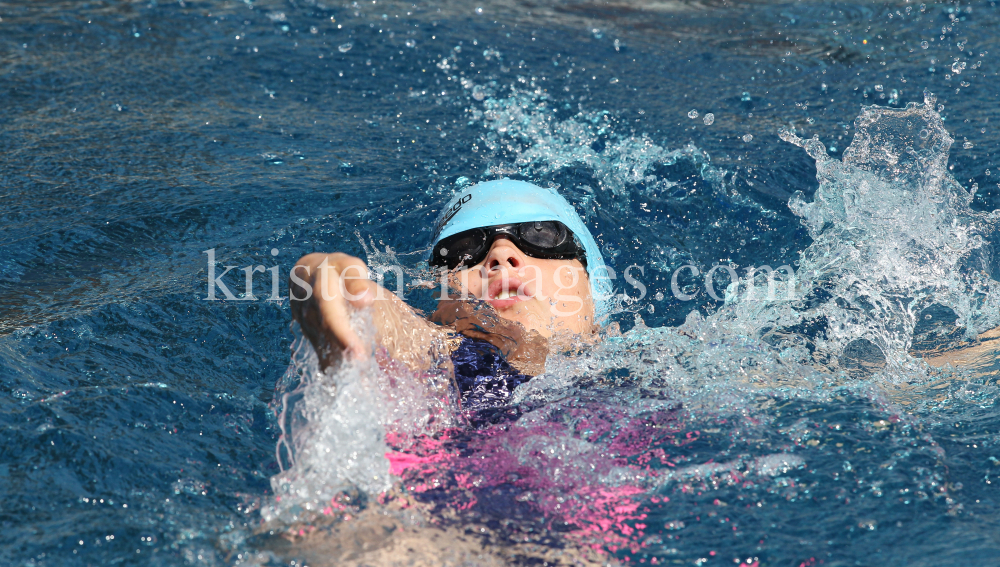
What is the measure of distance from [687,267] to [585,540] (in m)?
2.31

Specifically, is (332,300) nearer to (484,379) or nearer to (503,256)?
(484,379)

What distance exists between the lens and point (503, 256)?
3.23 metres

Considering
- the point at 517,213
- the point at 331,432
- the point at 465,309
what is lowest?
the point at 331,432

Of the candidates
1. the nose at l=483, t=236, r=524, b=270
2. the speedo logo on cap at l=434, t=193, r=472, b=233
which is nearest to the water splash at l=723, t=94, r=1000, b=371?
the nose at l=483, t=236, r=524, b=270

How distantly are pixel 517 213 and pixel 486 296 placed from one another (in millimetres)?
505

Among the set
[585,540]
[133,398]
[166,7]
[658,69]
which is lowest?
[585,540]

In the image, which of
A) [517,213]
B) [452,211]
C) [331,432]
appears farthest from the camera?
[452,211]

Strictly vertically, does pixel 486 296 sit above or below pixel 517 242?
below

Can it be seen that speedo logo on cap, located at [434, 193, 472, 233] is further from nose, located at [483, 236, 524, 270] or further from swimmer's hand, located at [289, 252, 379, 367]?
swimmer's hand, located at [289, 252, 379, 367]

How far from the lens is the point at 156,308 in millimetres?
3486

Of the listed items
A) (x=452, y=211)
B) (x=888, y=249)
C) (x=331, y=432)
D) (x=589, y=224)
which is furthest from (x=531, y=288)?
(x=888, y=249)

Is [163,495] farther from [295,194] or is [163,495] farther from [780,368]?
[295,194]

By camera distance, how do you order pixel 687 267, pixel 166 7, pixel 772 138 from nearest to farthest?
pixel 687 267 < pixel 772 138 < pixel 166 7

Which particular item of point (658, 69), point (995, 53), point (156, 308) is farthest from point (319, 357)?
point (995, 53)
